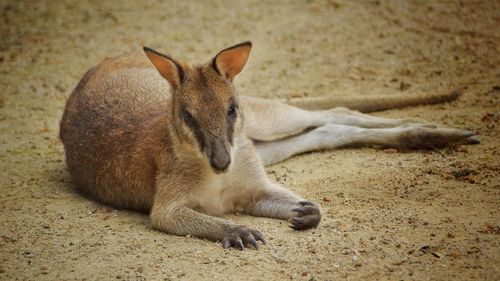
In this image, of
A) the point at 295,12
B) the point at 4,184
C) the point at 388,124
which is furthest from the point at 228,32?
the point at 4,184

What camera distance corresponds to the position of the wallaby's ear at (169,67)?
4934 millimetres

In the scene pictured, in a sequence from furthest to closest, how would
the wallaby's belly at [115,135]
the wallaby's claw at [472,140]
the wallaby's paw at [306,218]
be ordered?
the wallaby's claw at [472,140]
the wallaby's belly at [115,135]
the wallaby's paw at [306,218]

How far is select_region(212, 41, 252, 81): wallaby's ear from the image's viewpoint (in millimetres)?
4957

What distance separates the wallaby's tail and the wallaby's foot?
94 cm

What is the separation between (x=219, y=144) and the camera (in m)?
4.62

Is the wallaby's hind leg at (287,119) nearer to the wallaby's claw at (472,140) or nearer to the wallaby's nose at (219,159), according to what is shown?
the wallaby's claw at (472,140)

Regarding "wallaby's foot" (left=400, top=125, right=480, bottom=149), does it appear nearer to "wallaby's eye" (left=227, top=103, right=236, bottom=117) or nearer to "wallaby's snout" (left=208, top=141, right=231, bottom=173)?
"wallaby's eye" (left=227, top=103, right=236, bottom=117)

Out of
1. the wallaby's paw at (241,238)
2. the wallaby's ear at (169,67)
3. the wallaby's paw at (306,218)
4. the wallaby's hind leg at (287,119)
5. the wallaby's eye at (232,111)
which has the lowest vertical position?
the wallaby's paw at (241,238)

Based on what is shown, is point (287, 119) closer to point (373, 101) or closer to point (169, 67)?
point (373, 101)

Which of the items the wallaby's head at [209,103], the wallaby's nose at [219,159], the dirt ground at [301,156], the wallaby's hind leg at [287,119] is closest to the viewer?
the dirt ground at [301,156]

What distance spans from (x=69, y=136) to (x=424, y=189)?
328cm

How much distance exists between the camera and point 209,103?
4.78 m

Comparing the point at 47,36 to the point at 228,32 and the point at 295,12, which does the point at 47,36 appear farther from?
the point at 295,12

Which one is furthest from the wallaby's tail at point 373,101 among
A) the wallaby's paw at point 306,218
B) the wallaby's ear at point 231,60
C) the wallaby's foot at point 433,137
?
the wallaby's paw at point 306,218
